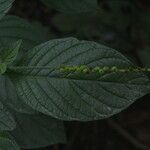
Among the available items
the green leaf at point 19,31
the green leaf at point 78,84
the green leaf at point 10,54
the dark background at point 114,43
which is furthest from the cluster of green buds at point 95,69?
the dark background at point 114,43

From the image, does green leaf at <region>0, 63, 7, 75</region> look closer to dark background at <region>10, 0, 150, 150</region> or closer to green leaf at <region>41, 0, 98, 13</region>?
green leaf at <region>41, 0, 98, 13</region>

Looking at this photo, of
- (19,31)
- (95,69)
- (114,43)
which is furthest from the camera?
(114,43)

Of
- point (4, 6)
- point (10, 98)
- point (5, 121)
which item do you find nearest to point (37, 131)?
point (10, 98)

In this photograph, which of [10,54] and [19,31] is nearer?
[10,54]

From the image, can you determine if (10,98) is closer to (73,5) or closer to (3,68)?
(3,68)

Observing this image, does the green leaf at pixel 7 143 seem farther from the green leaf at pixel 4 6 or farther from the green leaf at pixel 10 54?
the green leaf at pixel 4 6

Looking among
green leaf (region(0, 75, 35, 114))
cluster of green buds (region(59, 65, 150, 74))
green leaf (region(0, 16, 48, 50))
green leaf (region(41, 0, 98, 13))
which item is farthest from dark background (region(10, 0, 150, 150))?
cluster of green buds (region(59, 65, 150, 74))

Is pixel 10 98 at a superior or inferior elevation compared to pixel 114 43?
superior
